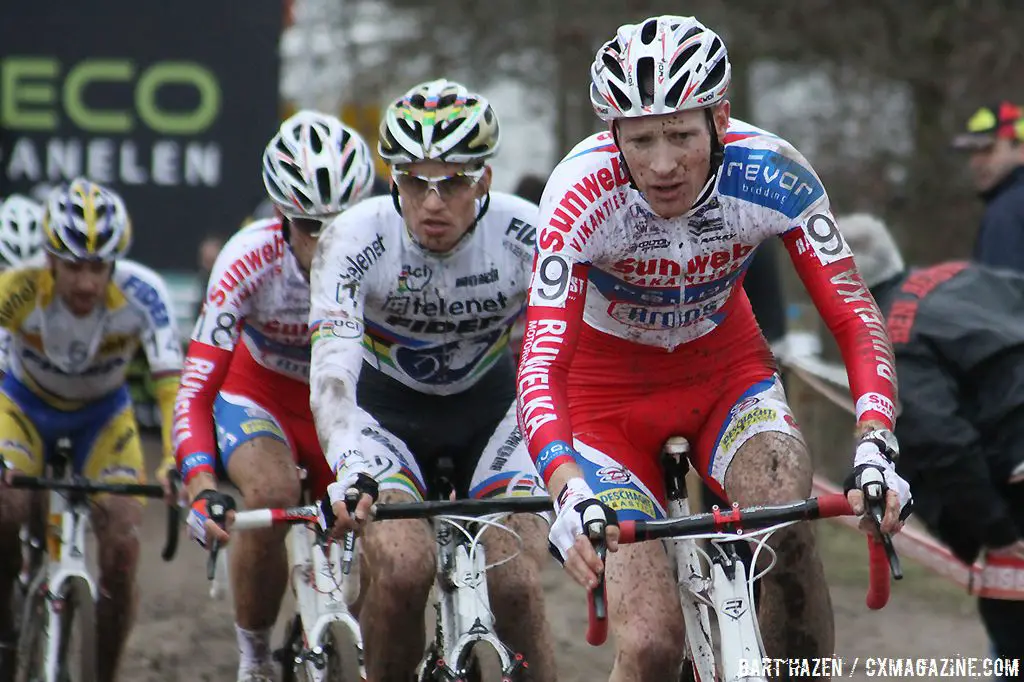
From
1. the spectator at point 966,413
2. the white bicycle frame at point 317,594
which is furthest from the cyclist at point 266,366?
the spectator at point 966,413

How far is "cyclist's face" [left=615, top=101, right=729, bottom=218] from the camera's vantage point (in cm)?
454

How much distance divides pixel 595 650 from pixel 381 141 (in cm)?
421

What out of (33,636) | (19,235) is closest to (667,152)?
(33,636)

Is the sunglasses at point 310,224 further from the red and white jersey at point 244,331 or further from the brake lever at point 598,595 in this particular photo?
the brake lever at point 598,595

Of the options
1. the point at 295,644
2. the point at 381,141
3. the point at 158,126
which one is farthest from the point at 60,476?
the point at 158,126

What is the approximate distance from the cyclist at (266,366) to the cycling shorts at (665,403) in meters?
1.64

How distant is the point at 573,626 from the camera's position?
9.48 m

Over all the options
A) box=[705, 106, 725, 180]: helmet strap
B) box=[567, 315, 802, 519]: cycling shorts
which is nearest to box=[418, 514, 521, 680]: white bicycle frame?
box=[567, 315, 802, 519]: cycling shorts

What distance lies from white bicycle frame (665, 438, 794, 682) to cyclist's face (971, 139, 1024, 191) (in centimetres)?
452

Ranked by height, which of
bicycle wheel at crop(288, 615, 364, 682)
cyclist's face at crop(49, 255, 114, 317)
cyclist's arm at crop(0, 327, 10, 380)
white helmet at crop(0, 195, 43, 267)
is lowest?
bicycle wheel at crop(288, 615, 364, 682)

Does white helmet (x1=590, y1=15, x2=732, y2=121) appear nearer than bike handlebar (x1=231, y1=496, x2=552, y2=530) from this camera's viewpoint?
Yes

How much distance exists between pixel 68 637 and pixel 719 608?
344cm

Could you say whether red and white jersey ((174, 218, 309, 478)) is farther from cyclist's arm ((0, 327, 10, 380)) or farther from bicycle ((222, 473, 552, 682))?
cyclist's arm ((0, 327, 10, 380))

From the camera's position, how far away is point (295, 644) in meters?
6.20
